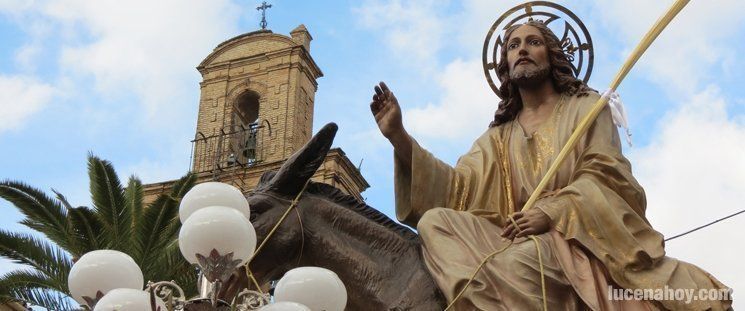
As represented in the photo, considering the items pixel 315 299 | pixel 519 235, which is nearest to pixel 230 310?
pixel 315 299

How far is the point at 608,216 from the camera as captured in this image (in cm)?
643

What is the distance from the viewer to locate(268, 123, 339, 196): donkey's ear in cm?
669

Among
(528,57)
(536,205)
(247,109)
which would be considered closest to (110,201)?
(528,57)

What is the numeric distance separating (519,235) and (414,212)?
99cm

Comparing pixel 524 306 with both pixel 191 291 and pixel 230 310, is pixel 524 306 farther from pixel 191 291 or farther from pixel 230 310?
pixel 191 291

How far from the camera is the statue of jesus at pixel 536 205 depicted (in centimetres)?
620

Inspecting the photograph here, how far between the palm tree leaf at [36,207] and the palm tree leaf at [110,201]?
60 centimetres

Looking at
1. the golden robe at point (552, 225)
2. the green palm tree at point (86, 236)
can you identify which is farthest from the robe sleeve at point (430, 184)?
the green palm tree at point (86, 236)

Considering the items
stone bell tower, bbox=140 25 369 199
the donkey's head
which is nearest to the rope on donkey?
the donkey's head

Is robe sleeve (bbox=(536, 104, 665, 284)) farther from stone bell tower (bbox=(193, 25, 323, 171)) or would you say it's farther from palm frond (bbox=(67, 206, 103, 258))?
stone bell tower (bbox=(193, 25, 323, 171))

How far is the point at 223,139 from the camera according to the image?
40719mm

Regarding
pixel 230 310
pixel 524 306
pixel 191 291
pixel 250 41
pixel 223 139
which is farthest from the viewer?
pixel 250 41

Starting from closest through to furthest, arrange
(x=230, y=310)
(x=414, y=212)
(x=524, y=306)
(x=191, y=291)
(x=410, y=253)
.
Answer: (x=230, y=310) → (x=524, y=306) → (x=410, y=253) → (x=414, y=212) → (x=191, y=291)

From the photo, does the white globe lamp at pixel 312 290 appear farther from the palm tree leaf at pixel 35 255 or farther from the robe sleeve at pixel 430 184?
A: the palm tree leaf at pixel 35 255
